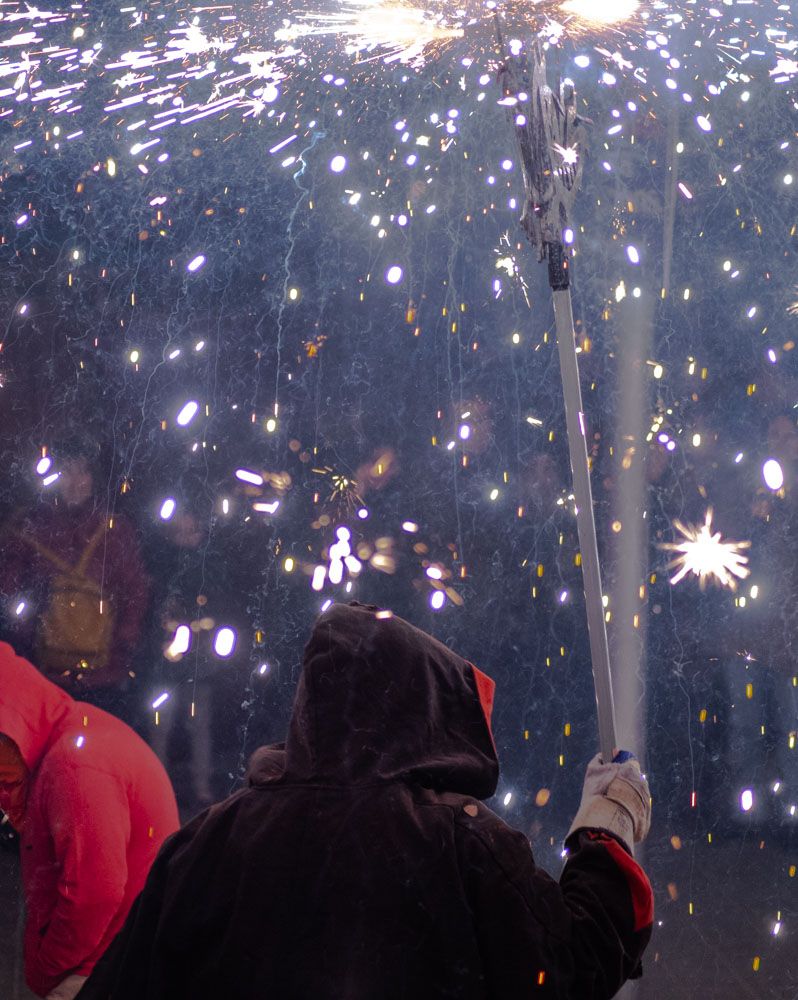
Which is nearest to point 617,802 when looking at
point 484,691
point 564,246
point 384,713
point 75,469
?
point 484,691

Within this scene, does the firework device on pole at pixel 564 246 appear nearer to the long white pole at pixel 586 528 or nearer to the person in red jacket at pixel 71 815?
the long white pole at pixel 586 528

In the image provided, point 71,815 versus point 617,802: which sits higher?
point 617,802

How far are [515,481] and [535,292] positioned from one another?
482mm

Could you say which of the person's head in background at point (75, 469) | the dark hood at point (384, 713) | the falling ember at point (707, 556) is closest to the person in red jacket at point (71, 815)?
the person's head in background at point (75, 469)

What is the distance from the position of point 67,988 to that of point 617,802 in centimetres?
123

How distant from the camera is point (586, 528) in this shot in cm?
158

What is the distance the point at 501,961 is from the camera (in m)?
1.04

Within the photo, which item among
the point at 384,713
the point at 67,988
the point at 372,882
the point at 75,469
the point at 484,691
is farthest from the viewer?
the point at 75,469

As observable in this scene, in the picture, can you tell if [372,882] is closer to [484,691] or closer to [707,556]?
[484,691]

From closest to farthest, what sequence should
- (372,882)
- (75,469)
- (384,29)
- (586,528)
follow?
(372,882), (586,528), (75,469), (384,29)

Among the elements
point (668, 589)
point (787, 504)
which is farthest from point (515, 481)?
point (787, 504)

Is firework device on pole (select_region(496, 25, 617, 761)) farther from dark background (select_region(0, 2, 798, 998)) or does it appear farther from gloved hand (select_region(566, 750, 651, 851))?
dark background (select_region(0, 2, 798, 998))

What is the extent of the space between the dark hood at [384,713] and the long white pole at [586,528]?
38 cm

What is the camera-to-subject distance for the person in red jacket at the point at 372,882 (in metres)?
1.04
